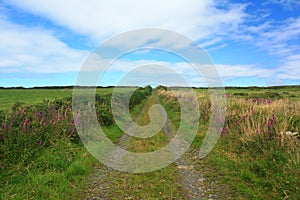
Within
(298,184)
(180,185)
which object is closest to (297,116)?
(298,184)

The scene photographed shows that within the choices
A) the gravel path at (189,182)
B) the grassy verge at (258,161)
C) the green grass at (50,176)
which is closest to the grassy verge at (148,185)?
the gravel path at (189,182)

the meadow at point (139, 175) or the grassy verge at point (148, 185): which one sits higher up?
the meadow at point (139, 175)

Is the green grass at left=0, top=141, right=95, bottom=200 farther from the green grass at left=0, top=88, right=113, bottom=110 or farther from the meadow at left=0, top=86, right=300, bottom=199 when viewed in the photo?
the green grass at left=0, top=88, right=113, bottom=110

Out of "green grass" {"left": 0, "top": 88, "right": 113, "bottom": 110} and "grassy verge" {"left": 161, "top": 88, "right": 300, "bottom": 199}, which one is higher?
"green grass" {"left": 0, "top": 88, "right": 113, "bottom": 110}

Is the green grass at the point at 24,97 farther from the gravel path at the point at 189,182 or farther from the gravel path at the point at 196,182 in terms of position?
Result: the gravel path at the point at 196,182

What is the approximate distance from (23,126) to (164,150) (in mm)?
4595

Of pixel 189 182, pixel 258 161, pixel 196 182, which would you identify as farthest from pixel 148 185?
pixel 258 161

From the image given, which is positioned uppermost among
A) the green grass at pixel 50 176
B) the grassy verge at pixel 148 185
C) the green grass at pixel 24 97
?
the green grass at pixel 24 97

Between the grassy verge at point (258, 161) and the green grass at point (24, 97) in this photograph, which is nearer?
the grassy verge at point (258, 161)

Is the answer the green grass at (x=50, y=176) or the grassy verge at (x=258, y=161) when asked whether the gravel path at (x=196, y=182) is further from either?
the green grass at (x=50, y=176)

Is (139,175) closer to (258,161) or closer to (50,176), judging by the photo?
(50,176)

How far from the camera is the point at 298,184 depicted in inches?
177

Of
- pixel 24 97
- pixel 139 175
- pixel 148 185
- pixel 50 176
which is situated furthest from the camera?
pixel 24 97

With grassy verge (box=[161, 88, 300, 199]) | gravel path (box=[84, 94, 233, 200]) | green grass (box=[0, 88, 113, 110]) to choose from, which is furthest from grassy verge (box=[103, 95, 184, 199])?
green grass (box=[0, 88, 113, 110])
